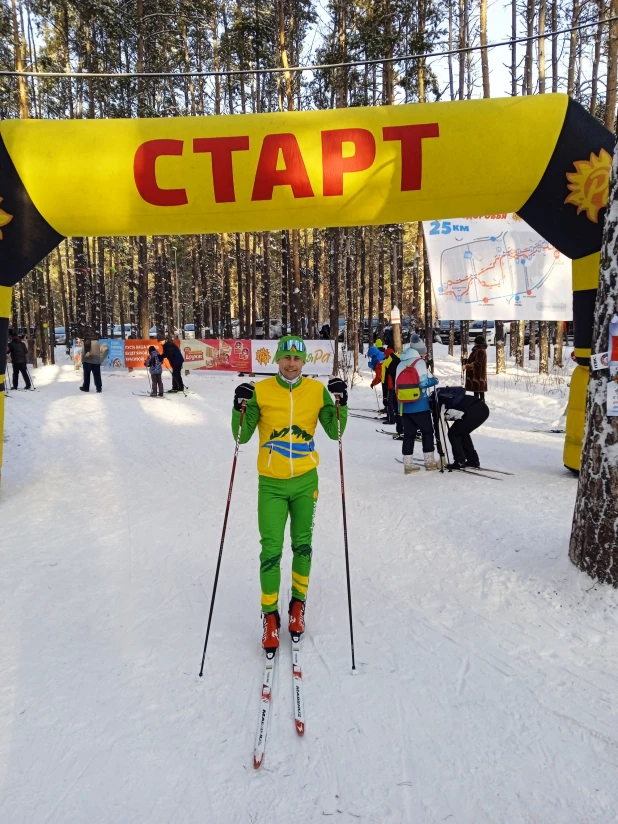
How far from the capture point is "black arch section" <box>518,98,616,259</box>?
592 centimetres

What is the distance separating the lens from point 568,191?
19.6 ft

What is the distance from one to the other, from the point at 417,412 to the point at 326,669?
4609mm

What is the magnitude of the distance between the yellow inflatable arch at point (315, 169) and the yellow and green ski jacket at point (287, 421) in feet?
11.7

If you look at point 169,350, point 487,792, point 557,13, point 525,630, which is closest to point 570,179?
point 525,630

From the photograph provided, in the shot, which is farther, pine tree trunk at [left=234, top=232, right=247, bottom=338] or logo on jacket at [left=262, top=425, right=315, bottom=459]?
pine tree trunk at [left=234, top=232, right=247, bottom=338]

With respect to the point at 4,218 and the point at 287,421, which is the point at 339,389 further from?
the point at 4,218

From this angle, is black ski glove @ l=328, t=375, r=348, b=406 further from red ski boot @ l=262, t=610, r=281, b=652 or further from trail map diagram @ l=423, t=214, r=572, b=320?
trail map diagram @ l=423, t=214, r=572, b=320

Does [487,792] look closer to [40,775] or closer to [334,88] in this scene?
[40,775]

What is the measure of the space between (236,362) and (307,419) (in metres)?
16.9

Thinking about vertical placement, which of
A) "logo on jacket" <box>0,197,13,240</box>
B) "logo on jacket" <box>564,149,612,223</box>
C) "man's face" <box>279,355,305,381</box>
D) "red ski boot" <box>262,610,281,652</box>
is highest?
"logo on jacket" <box>564,149,612,223</box>

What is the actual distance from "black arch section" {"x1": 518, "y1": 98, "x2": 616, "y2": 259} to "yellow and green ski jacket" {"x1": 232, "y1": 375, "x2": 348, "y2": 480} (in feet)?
14.0

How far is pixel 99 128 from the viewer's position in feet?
20.2

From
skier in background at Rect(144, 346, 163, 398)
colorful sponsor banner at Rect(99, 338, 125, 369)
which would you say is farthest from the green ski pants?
colorful sponsor banner at Rect(99, 338, 125, 369)

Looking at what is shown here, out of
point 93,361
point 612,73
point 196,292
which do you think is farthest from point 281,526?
point 196,292
